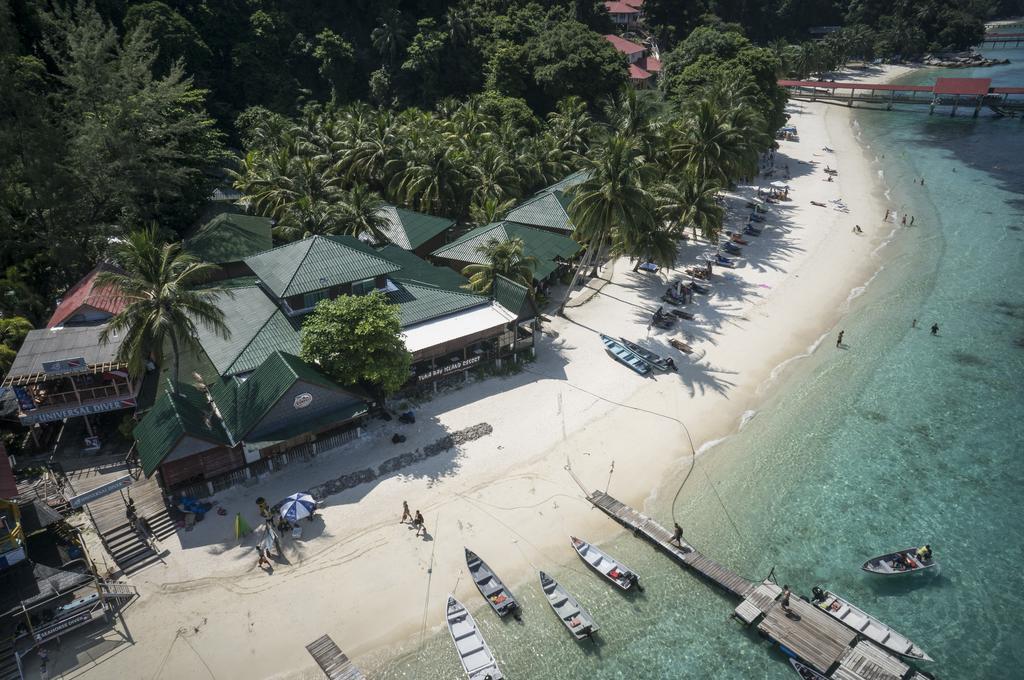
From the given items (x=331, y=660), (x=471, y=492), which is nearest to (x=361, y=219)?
(x=471, y=492)

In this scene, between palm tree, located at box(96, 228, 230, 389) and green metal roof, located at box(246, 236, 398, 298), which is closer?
palm tree, located at box(96, 228, 230, 389)

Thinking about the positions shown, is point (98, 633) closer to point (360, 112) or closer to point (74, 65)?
point (74, 65)

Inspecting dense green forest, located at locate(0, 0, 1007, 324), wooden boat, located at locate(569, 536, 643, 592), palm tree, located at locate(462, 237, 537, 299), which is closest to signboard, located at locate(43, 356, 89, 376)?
dense green forest, located at locate(0, 0, 1007, 324)

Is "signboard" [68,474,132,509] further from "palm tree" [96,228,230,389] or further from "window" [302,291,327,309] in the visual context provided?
"window" [302,291,327,309]

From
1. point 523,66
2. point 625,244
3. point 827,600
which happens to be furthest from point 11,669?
point 523,66

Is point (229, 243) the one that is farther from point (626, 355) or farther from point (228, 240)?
point (626, 355)

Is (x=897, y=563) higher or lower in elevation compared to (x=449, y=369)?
lower
